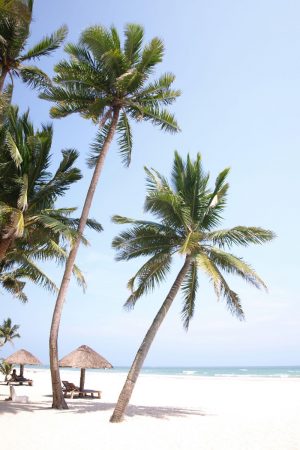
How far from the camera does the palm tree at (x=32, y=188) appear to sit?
38.7 feet

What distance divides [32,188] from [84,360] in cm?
840

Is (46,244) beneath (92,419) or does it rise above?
above

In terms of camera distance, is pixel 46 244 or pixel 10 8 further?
pixel 46 244

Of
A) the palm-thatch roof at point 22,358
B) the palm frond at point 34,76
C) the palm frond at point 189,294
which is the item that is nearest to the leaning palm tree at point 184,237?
the palm frond at point 189,294

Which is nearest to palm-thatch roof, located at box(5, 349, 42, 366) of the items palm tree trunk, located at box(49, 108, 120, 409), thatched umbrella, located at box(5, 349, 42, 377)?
thatched umbrella, located at box(5, 349, 42, 377)

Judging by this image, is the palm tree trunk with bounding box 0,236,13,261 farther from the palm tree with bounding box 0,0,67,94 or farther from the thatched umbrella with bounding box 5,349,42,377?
the thatched umbrella with bounding box 5,349,42,377

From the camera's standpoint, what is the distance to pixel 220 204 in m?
13.7

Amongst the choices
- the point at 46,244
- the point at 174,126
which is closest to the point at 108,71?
the point at 174,126

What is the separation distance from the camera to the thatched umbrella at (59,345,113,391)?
1736 centimetres

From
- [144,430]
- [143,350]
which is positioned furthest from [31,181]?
[144,430]

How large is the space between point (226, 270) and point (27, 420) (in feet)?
23.0

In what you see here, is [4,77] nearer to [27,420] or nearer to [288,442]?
[27,420]

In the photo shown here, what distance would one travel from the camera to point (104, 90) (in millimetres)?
13766

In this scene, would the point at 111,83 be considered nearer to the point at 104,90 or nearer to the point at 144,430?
the point at 104,90
